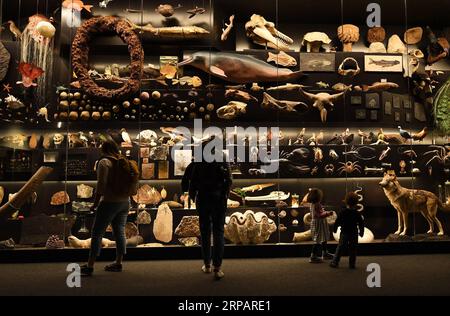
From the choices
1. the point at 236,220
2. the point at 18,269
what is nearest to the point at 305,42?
the point at 236,220

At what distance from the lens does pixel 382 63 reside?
5270 mm

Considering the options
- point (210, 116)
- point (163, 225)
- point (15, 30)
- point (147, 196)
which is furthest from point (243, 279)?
point (15, 30)

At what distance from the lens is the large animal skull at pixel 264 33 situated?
5.22 m

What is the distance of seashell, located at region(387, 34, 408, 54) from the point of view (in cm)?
541

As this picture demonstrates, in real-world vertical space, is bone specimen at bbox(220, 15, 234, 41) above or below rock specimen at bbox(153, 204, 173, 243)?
above

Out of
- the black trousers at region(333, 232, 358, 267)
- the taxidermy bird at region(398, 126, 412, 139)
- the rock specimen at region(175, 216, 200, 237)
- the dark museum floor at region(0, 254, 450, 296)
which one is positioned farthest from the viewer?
the taxidermy bird at region(398, 126, 412, 139)

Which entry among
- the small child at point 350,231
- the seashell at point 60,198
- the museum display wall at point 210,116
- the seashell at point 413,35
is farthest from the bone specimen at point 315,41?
the seashell at point 60,198

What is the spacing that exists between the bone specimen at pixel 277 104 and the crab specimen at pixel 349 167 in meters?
0.96

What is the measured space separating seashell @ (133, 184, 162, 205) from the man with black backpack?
5.24 feet

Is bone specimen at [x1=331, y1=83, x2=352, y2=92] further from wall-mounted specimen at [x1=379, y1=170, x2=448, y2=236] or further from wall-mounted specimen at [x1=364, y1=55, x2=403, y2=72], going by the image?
wall-mounted specimen at [x1=379, y1=170, x2=448, y2=236]

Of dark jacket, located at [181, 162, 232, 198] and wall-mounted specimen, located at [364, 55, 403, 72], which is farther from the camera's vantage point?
wall-mounted specimen, located at [364, 55, 403, 72]

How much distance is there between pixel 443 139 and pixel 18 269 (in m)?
5.40

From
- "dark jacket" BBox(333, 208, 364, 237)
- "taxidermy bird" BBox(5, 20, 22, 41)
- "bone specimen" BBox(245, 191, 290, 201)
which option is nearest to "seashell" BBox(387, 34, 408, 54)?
"bone specimen" BBox(245, 191, 290, 201)

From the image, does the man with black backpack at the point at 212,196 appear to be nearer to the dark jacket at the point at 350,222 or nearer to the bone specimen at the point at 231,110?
the dark jacket at the point at 350,222
